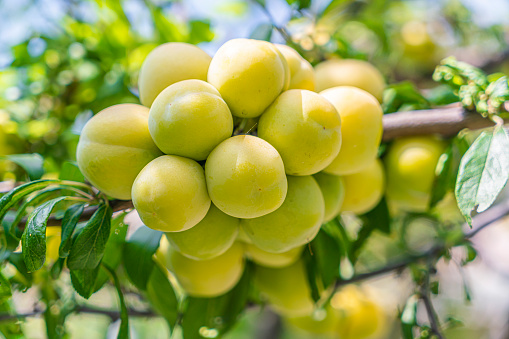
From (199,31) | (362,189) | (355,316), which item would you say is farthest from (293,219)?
(355,316)

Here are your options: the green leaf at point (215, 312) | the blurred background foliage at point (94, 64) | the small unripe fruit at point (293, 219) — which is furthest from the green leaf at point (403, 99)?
the green leaf at point (215, 312)

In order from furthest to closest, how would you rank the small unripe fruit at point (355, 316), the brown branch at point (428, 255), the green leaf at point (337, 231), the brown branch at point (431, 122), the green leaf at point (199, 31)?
1. the small unripe fruit at point (355, 316)
2. the green leaf at point (199, 31)
3. the brown branch at point (428, 255)
4. the green leaf at point (337, 231)
5. the brown branch at point (431, 122)

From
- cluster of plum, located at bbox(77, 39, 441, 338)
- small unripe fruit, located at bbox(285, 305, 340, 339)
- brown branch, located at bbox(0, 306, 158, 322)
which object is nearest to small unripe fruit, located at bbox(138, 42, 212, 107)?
cluster of plum, located at bbox(77, 39, 441, 338)

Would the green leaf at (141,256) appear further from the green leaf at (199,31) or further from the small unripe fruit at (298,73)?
the green leaf at (199,31)

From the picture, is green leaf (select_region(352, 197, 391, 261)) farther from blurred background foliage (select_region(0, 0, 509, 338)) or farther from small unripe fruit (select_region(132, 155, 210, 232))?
small unripe fruit (select_region(132, 155, 210, 232))

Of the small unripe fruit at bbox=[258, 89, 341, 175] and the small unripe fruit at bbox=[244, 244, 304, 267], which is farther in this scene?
the small unripe fruit at bbox=[244, 244, 304, 267]

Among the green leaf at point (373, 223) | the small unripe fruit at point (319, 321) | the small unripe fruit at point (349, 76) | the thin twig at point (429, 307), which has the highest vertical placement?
the small unripe fruit at point (349, 76)

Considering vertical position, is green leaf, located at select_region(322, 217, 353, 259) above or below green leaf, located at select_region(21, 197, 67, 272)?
below
